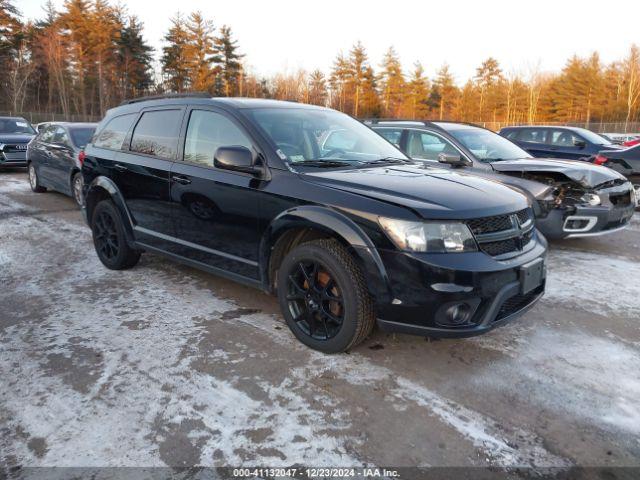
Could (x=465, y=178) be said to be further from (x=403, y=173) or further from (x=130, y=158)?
(x=130, y=158)

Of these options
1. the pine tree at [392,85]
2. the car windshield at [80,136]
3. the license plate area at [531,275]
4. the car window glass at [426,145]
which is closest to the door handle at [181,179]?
the license plate area at [531,275]

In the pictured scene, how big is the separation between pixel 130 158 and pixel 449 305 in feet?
11.1

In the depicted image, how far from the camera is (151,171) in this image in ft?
14.3

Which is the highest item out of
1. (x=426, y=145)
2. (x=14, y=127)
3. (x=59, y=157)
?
(x=14, y=127)

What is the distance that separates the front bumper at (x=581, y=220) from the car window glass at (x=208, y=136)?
Answer: 411 cm

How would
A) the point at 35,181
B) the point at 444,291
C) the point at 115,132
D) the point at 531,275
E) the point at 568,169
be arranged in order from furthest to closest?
1. the point at 35,181
2. the point at 568,169
3. the point at 115,132
4. the point at 531,275
5. the point at 444,291

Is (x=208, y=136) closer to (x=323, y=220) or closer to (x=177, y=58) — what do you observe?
(x=323, y=220)

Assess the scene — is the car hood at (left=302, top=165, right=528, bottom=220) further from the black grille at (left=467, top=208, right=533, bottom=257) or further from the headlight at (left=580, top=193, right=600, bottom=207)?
the headlight at (left=580, top=193, right=600, bottom=207)

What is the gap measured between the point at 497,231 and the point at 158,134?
3081 mm

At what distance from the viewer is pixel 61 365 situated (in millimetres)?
3100

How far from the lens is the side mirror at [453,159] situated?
6.09m

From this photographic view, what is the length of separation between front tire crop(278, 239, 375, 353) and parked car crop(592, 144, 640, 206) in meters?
8.05

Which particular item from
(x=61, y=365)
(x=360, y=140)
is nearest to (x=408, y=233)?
(x=360, y=140)

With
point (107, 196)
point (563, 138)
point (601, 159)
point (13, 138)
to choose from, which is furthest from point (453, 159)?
point (13, 138)
